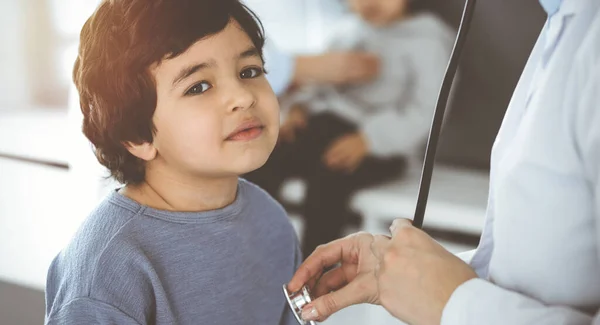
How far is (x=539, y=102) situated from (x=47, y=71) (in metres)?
0.57

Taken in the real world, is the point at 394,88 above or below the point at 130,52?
below

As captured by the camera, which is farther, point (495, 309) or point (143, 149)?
point (143, 149)

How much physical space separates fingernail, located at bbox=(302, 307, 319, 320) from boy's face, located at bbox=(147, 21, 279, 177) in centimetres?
15

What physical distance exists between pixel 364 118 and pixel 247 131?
112 centimetres

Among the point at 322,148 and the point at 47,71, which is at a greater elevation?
the point at 47,71

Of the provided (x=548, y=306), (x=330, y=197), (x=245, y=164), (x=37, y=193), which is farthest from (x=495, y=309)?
(x=330, y=197)

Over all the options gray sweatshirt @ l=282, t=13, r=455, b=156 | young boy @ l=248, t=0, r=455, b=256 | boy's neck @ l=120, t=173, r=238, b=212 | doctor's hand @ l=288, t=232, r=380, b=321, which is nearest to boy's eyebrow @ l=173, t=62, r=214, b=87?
boy's neck @ l=120, t=173, r=238, b=212

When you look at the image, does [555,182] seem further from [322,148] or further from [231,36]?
[322,148]

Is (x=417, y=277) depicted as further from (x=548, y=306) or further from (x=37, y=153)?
(x=37, y=153)

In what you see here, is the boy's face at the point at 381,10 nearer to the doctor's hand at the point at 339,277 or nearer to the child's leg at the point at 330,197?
the child's leg at the point at 330,197

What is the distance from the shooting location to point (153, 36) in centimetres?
62

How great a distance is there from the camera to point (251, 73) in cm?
70

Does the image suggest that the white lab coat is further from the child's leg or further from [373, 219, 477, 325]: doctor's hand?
the child's leg

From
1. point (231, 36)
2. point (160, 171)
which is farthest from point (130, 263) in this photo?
point (231, 36)
